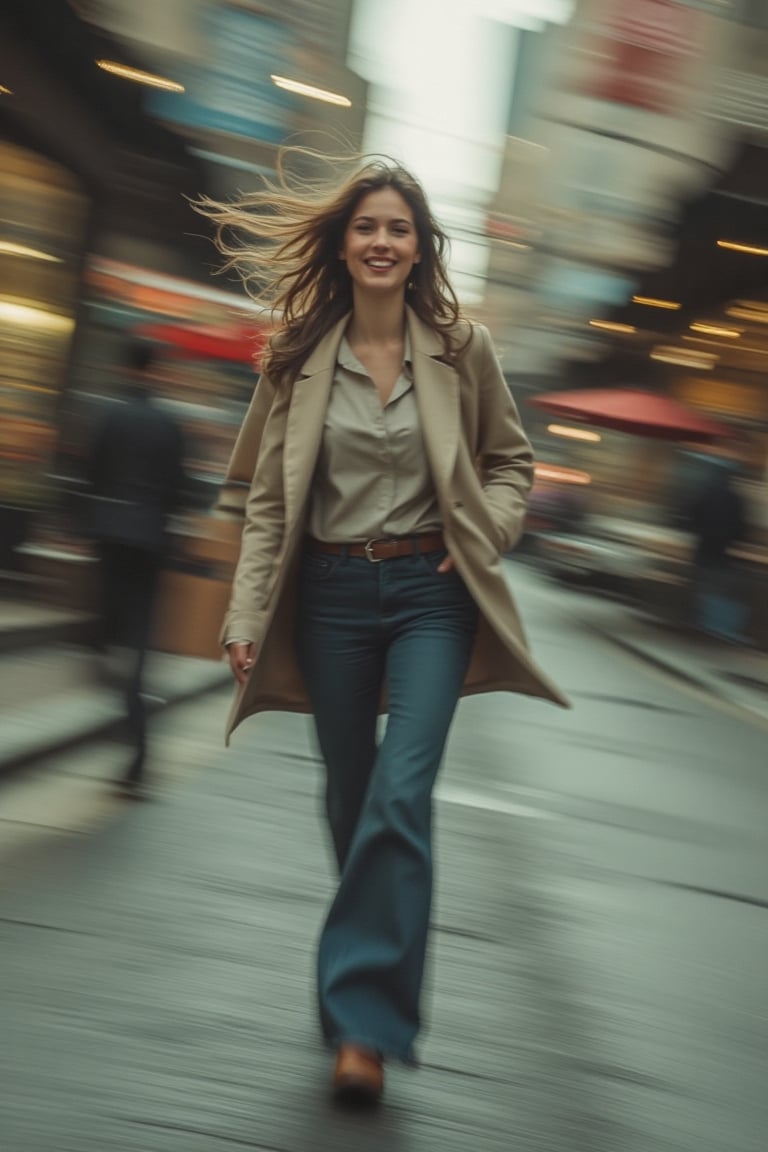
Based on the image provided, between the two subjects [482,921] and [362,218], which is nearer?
[362,218]

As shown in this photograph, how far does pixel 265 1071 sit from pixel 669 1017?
1313 mm

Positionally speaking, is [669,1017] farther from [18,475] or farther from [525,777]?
[18,475]

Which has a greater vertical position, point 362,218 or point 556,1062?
point 362,218

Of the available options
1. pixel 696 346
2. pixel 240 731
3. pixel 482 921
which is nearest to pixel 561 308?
pixel 696 346

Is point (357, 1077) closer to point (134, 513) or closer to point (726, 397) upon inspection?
point (134, 513)

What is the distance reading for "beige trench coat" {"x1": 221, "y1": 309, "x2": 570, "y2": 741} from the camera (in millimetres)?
3545

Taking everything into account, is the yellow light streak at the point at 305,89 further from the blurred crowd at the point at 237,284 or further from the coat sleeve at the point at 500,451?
the coat sleeve at the point at 500,451

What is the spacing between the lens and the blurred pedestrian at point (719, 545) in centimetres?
1503

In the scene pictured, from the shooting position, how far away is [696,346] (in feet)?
84.3

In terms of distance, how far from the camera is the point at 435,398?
3.59m

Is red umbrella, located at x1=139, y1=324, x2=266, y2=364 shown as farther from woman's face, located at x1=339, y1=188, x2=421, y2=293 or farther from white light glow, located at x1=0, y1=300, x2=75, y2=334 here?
woman's face, located at x1=339, y1=188, x2=421, y2=293

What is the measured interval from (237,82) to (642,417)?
6.45 metres

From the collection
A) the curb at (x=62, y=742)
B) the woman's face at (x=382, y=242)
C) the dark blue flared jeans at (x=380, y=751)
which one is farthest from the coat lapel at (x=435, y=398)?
the curb at (x=62, y=742)

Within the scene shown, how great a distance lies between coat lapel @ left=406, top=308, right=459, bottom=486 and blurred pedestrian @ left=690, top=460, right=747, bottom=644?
1171cm
